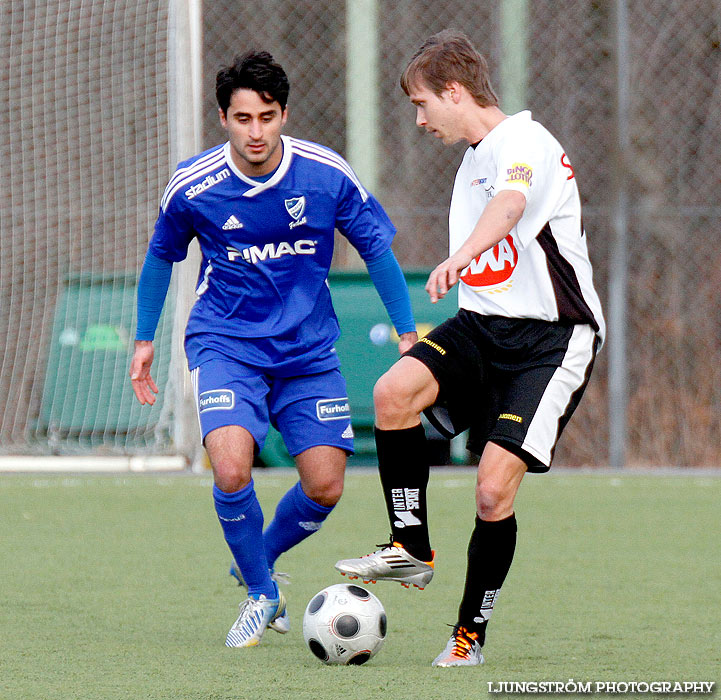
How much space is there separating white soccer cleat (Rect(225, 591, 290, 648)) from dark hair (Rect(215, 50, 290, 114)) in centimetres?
160

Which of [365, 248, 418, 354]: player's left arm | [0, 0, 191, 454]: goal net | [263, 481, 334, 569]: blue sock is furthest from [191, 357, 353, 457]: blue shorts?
[0, 0, 191, 454]: goal net

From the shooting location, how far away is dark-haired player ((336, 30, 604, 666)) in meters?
4.16

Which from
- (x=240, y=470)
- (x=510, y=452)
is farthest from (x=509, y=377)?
(x=240, y=470)

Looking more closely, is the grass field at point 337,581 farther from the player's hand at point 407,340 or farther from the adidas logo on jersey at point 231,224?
the adidas logo on jersey at point 231,224

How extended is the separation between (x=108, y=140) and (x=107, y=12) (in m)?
0.98

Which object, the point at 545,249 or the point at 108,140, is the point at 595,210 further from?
the point at 545,249

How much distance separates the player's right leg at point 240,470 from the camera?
4.58m

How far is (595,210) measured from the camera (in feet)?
37.4

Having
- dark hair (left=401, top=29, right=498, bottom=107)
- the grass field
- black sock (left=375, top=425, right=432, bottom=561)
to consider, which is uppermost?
dark hair (left=401, top=29, right=498, bottom=107)

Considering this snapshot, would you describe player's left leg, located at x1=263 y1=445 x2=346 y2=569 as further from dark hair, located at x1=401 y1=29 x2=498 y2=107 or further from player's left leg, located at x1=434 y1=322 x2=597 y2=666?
dark hair, located at x1=401 y1=29 x2=498 y2=107

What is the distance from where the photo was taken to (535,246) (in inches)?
166

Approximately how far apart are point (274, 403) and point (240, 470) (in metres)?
0.40

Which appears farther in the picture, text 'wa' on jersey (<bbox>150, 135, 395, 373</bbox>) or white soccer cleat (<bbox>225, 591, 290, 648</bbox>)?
text 'wa' on jersey (<bbox>150, 135, 395, 373</bbox>)

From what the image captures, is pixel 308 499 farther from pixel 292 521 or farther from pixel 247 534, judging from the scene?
pixel 247 534
